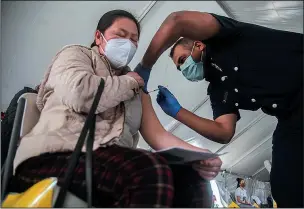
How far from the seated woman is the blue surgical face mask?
0.49 meters

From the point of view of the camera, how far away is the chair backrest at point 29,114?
1.07 meters

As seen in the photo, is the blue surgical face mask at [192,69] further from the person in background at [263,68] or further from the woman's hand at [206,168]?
the woman's hand at [206,168]

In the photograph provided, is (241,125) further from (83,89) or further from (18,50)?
(83,89)

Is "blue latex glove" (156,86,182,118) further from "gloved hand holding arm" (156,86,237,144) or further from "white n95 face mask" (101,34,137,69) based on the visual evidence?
"white n95 face mask" (101,34,137,69)

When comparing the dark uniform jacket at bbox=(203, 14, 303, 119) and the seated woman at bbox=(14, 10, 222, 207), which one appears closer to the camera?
the seated woman at bbox=(14, 10, 222, 207)

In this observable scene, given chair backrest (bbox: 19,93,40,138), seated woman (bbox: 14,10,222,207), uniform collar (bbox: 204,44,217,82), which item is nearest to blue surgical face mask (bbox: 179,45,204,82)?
uniform collar (bbox: 204,44,217,82)

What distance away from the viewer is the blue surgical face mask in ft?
5.59

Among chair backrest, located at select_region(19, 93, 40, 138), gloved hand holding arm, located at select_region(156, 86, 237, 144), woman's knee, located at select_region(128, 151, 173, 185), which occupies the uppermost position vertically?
chair backrest, located at select_region(19, 93, 40, 138)

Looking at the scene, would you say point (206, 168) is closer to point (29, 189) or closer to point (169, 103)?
point (29, 189)

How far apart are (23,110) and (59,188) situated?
0.37 m

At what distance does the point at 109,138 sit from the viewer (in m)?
0.99

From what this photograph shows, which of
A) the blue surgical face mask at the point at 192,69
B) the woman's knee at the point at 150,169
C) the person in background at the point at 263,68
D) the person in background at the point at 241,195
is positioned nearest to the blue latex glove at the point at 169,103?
the blue surgical face mask at the point at 192,69

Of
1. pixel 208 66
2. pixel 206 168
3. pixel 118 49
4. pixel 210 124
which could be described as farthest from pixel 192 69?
pixel 206 168

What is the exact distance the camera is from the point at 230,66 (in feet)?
4.67
